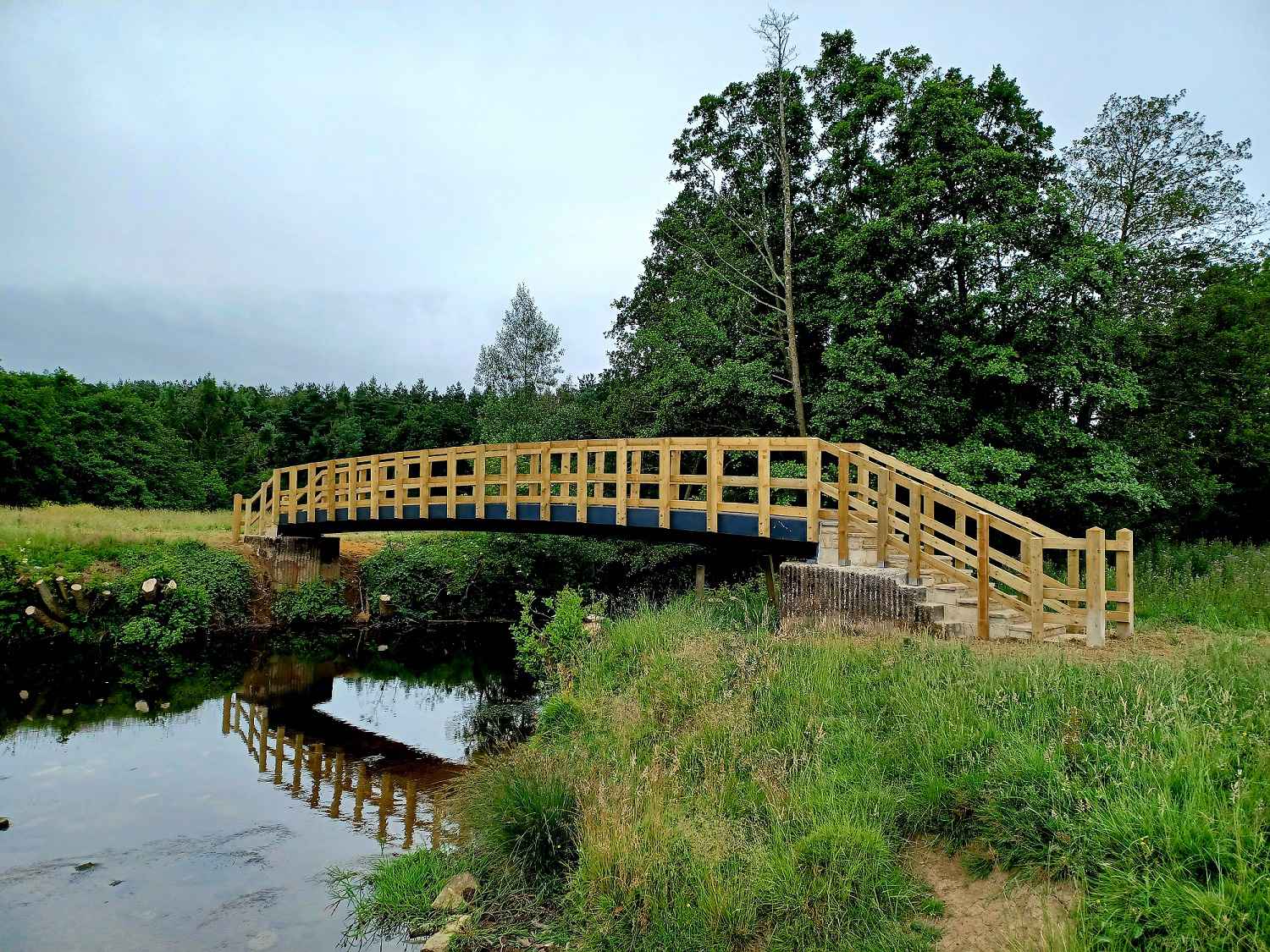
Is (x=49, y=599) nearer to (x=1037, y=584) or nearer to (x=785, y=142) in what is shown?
(x=1037, y=584)

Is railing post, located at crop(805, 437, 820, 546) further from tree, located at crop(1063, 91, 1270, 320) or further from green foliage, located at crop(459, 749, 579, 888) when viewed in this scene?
tree, located at crop(1063, 91, 1270, 320)

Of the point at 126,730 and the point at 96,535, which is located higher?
the point at 96,535

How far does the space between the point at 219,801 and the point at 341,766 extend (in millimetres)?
1684

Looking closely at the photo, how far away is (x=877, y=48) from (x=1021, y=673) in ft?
61.2

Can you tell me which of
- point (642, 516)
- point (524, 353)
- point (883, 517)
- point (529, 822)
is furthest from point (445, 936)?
point (524, 353)

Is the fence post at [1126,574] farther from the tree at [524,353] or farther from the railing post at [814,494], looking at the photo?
the tree at [524,353]

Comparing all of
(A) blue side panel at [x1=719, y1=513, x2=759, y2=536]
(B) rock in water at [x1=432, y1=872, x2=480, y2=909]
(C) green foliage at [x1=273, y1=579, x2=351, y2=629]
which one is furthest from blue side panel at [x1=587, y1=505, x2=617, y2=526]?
(C) green foliage at [x1=273, y1=579, x2=351, y2=629]

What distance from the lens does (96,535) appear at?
1953 cm

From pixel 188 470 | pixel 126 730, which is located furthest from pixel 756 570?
pixel 188 470

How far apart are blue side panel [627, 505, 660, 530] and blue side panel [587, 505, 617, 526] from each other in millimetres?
348

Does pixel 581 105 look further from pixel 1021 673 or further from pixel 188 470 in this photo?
pixel 188 470

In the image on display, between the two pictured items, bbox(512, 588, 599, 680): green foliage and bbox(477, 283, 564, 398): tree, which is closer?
bbox(512, 588, 599, 680): green foliage

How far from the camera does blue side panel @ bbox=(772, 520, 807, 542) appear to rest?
37.6ft

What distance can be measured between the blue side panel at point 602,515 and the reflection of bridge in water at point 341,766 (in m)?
4.87
